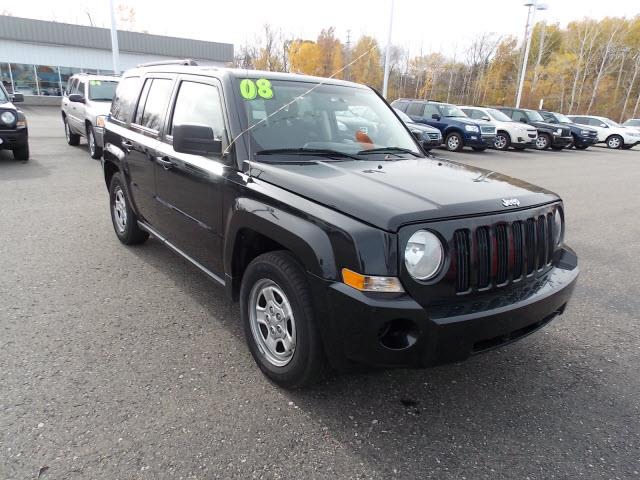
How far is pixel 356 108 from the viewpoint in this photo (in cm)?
391

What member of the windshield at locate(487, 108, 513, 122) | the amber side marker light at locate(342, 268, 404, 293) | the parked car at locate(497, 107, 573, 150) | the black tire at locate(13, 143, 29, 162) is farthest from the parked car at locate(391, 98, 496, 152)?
the amber side marker light at locate(342, 268, 404, 293)

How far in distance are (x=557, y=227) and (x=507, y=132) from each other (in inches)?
696

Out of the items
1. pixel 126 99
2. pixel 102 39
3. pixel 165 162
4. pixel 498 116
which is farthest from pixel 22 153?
pixel 102 39

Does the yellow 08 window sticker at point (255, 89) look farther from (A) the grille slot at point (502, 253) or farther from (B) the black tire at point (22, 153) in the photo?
(B) the black tire at point (22, 153)

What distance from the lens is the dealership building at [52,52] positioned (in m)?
33.1

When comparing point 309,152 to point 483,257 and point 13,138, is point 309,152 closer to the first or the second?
point 483,257

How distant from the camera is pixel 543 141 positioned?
71.1ft

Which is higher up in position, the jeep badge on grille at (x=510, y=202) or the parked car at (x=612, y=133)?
the jeep badge on grille at (x=510, y=202)

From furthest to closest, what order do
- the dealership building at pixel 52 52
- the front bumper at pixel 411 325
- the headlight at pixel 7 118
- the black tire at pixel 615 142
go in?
the dealership building at pixel 52 52 < the black tire at pixel 615 142 < the headlight at pixel 7 118 < the front bumper at pixel 411 325

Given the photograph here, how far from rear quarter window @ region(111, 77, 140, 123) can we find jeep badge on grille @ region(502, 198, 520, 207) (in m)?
3.68

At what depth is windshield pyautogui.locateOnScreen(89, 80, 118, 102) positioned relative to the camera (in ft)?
37.0

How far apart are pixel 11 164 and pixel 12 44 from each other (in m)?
30.6

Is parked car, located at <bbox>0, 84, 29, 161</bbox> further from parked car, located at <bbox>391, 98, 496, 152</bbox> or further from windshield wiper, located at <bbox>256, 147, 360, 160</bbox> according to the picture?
parked car, located at <bbox>391, 98, 496, 152</bbox>

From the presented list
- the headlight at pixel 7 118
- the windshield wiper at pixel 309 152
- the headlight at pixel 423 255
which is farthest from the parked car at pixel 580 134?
the headlight at pixel 423 255
